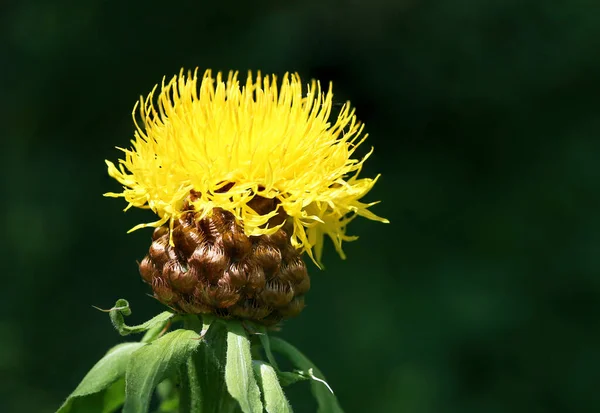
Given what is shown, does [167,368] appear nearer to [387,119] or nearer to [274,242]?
[274,242]

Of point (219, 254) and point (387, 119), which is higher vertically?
point (387, 119)

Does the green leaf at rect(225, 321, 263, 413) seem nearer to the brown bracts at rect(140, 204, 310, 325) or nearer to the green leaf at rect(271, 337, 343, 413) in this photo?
the brown bracts at rect(140, 204, 310, 325)

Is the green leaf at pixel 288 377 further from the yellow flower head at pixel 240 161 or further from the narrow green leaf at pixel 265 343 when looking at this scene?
the yellow flower head at pixel 240 161

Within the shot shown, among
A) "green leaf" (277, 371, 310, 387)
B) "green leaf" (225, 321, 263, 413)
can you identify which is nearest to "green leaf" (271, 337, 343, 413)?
"green leaf" (277, 371, 310, 387)

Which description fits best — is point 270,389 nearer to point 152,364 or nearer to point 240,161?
point 152,364

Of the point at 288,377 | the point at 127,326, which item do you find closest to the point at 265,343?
the point at 288,377

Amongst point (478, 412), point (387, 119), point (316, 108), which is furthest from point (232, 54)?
point (316, 108)
